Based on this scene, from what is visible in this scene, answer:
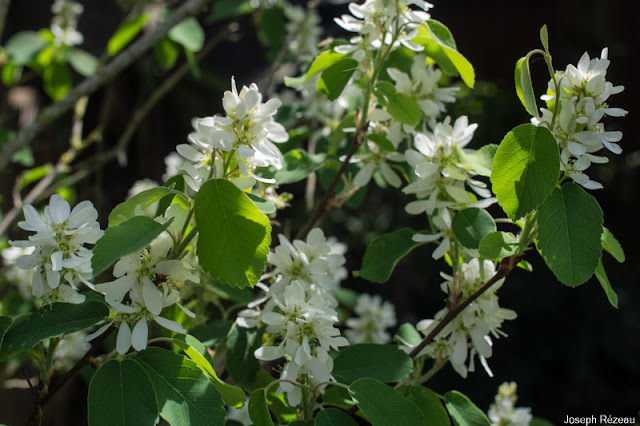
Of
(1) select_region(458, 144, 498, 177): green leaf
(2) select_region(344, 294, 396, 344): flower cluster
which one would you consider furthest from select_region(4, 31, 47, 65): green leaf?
(1) select_region(458, 144, 498, 177): green leaf

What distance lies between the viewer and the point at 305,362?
0.76m

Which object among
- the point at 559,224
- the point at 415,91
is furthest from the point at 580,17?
the point at 559,224

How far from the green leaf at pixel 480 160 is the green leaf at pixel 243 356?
42 centimetres

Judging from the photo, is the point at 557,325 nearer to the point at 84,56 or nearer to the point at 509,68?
the point at 509,68

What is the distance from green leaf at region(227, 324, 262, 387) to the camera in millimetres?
884

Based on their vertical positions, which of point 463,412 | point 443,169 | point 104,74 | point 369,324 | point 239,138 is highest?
point 239,138

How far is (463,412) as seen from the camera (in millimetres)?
887

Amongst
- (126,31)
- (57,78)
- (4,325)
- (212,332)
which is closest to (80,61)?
(57,78)

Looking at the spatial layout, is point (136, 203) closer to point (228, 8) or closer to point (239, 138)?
point (239, 138)

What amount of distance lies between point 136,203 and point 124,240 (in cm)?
11

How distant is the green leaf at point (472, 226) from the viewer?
32.1 inches

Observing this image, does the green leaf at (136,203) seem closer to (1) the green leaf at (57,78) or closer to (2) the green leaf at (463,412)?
(2) the green leaf at (463,412)

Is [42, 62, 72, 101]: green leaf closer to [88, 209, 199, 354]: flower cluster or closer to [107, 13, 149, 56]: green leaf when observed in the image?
[107, 13, 149, 56]: green leaf

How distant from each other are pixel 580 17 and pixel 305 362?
13.1 feet
